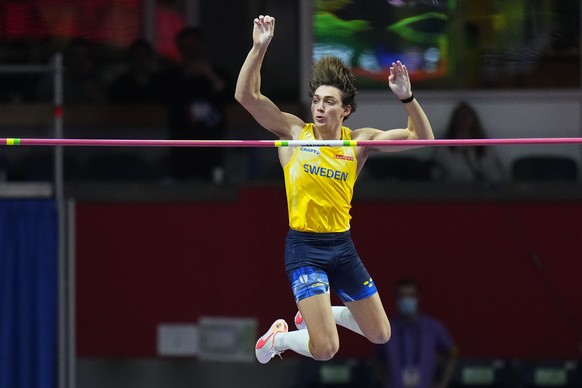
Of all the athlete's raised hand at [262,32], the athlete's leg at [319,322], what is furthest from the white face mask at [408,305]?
the athlete's raised hand at [262,32]

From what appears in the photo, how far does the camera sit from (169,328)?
43.8ft

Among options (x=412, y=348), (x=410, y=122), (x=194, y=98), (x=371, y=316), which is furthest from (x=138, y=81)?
(x=371, y=316)

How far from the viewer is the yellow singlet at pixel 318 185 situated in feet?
28.6

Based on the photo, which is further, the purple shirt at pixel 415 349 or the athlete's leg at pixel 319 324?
the purple shirt at pixel 415 349

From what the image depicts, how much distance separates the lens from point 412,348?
12.5 m

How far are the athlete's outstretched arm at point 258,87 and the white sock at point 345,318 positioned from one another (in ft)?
3.76

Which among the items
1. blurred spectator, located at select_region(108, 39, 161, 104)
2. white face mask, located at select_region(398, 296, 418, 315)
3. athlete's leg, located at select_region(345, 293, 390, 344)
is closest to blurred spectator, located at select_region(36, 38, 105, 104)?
blurred spectator, located at select_region(108, 39, 161, 104)

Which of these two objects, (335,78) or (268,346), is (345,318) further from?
(335,78)

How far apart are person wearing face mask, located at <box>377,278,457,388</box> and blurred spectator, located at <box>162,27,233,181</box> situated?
1.97 metres

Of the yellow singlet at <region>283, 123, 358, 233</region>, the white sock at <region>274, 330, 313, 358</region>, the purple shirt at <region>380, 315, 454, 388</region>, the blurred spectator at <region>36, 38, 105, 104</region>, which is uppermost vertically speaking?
the blurred spectator at <region>36, 38, 105, 104</region>

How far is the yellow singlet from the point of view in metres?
8.72

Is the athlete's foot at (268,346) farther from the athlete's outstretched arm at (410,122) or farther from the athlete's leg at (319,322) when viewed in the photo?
the athlete's outstretched arm at (410,122)

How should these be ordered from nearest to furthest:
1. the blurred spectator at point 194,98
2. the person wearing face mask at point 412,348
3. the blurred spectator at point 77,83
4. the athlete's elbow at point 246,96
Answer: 1. the athlete's elbow at point 246,96
2. the person wearing face mask at point 412,348
3. the blurred spectator at point 194,98
4. the blurred spectator at point 77,83

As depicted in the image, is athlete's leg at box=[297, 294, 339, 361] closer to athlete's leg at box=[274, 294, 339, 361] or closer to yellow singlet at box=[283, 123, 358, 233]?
→ athlete's leg at box=[274, 294, 339, 361]
